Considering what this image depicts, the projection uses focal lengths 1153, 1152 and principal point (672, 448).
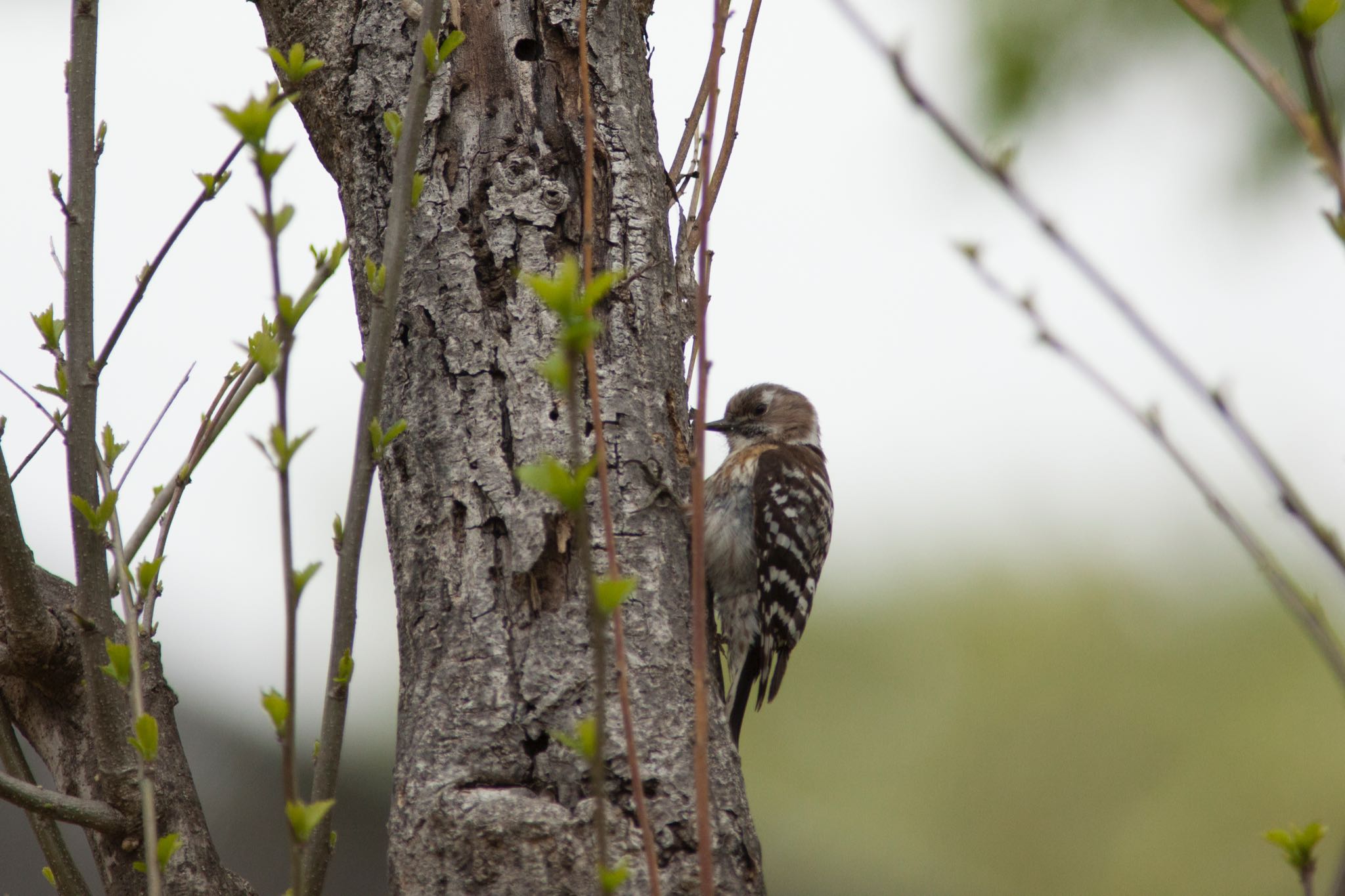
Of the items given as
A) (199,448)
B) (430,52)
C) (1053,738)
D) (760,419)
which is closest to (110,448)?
(199,448)

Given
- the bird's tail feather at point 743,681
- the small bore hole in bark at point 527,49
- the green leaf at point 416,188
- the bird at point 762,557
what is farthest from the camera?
the bird at point 762,557

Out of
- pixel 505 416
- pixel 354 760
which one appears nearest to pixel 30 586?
pixel 505 416

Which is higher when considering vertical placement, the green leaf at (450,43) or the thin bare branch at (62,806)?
the green leaf at (450,43)

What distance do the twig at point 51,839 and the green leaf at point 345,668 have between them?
2.33ft

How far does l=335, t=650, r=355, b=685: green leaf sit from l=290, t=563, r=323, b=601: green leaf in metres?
0.29

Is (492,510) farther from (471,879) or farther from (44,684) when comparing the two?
(44,684)

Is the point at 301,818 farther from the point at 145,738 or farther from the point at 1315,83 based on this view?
the point at 1315,83

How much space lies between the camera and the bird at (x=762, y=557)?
4188mm

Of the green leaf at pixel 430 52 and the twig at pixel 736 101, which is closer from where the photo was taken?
the green leaf at pixel 430 52

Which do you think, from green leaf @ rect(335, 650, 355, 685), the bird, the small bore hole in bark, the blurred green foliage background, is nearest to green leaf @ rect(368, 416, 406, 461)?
green leaf @ rect(335, 650, 355, 685)

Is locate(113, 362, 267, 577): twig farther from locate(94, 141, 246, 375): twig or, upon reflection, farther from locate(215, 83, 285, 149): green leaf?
locate(215, 83, 285, 149): green leaf

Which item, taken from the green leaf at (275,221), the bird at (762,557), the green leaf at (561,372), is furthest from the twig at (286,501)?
the bird at (762,557)

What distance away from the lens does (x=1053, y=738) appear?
8281mm

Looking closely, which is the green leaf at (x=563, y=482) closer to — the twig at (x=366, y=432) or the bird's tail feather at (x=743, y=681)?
the twig at (x=366, y=432)
